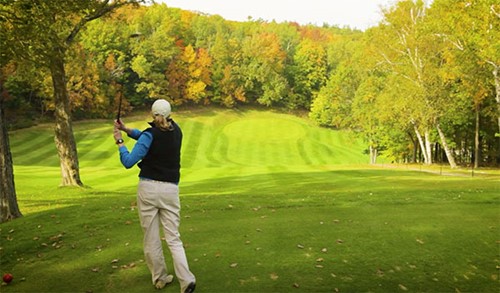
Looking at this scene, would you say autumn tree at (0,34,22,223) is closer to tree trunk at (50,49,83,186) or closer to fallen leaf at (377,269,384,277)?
tree trunk at (50,49,83,186)

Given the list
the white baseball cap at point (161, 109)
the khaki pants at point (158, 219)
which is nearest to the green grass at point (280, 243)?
the khaki pants at point (158, 219)

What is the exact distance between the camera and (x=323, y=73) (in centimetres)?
10650

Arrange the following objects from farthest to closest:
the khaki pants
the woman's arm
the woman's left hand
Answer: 1. the woman's left hand
2. the khaki pants
3. the woman's arm

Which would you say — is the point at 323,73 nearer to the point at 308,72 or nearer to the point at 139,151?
the point at 308,72

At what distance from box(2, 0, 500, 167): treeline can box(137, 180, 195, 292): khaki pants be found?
1619 mm

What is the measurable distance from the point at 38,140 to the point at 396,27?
48.2 metres

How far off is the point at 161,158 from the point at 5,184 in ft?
26.2

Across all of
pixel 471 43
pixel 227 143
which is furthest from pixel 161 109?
pixel 227 143

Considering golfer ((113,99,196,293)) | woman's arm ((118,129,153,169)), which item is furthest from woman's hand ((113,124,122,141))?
woman's arm ((118,129,153,169))

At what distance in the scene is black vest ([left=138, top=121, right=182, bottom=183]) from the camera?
20.2 feet

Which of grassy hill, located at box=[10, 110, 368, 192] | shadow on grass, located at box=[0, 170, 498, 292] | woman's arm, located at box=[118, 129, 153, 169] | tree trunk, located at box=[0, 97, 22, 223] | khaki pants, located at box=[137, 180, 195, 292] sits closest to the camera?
woman's arm, located at box=[118, 129, 153, 169]

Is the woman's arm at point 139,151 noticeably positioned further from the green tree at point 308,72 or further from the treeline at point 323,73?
the green tree at point 308,72

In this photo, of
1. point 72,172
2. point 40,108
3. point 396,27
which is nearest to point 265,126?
point 40,108

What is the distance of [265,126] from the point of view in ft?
279
